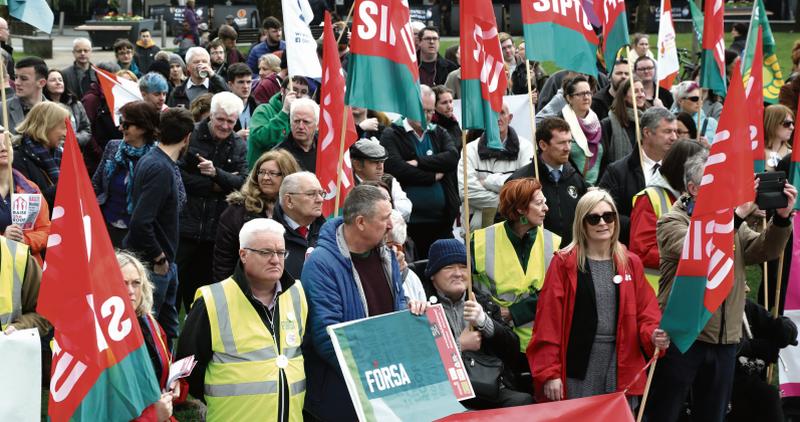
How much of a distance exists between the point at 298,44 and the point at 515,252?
3.45m

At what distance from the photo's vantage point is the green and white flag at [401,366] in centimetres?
571

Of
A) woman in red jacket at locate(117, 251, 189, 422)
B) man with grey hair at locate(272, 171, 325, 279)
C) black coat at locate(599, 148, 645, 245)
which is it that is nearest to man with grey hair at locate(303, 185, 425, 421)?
woman in red jacket at locate(117, 251, 189, 422)

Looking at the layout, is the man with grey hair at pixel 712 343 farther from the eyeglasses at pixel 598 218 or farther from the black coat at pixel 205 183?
the black coat at pixel 205 183

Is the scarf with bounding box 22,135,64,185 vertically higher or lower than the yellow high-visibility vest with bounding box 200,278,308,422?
higher

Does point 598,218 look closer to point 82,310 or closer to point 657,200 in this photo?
point 657,200

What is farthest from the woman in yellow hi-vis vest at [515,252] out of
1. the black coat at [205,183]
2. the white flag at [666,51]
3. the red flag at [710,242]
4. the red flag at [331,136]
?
the white flag at [666,51]

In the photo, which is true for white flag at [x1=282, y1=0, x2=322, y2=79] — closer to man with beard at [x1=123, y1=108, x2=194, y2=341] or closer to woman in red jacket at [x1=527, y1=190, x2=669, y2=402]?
man with beard at [x1=123, y1=108, x2=194, y2=341]

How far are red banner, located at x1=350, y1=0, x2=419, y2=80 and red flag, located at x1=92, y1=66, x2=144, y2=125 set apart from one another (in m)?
4.40

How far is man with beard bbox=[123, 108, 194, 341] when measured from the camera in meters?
7.84

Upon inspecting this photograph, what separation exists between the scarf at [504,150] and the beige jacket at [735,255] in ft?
10.2

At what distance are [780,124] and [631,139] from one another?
132cm

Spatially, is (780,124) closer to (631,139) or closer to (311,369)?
(631,139)

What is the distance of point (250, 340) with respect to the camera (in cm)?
570

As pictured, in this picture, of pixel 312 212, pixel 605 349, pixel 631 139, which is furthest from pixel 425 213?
pixel 605 349
